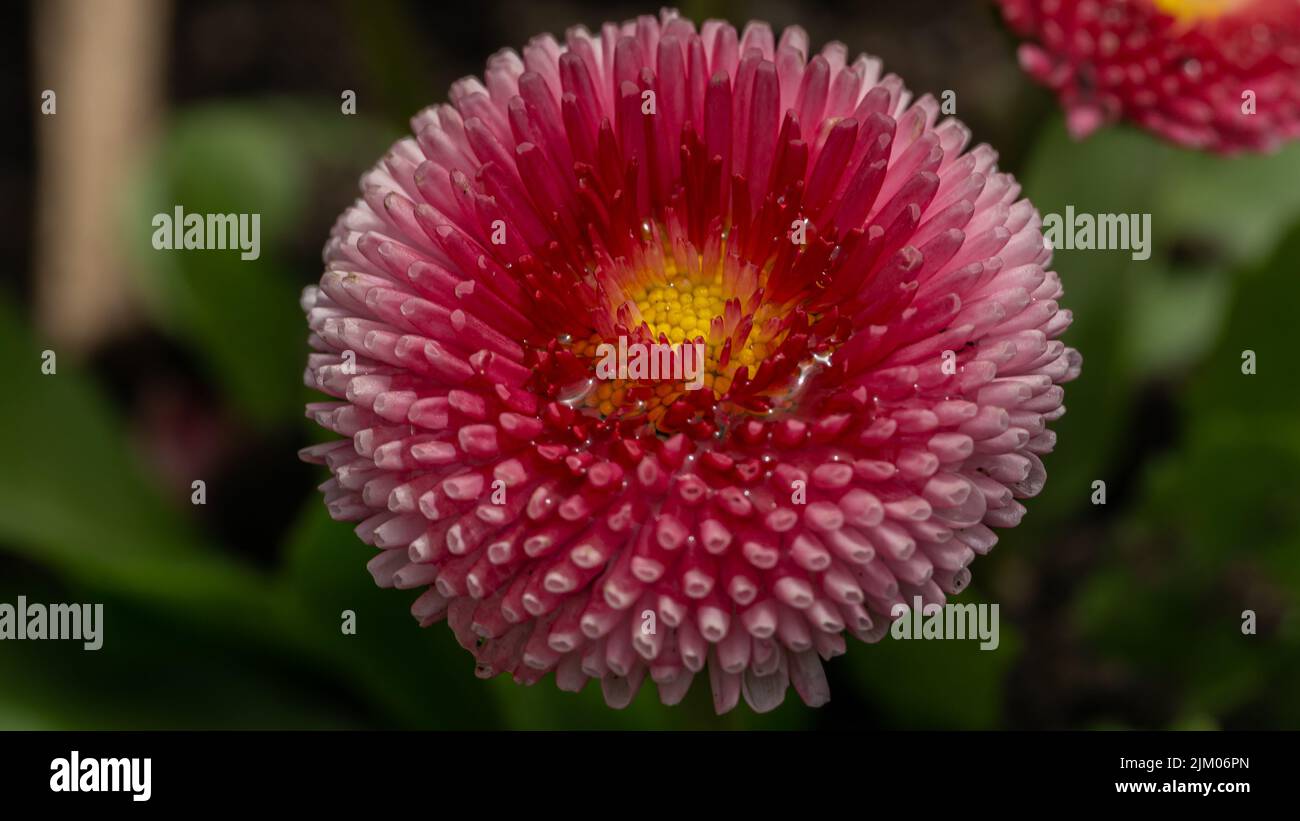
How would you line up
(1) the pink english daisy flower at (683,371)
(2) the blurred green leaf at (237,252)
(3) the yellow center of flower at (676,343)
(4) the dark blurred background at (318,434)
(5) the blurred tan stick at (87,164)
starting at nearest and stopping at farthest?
1. (1) the pink english daisy flower at (683,371)
2. (3) the yellow center of flower at (676,343)
3. (4) the dark blurred background at (318,434)
4. (2) the blurred green leaf at (237,252)
5. (5) the blurred tan stick at (87,164)

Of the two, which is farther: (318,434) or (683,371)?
(318,434)

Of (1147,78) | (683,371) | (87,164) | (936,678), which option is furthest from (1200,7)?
(87,164)

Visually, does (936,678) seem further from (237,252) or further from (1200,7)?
(237,252)

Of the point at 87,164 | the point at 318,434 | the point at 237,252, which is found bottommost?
the point at 318,434

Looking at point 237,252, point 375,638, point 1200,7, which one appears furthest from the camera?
point 237,252

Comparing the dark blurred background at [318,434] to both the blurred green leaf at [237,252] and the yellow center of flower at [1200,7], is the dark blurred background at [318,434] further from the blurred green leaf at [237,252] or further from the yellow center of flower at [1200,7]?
the yellow center of flower at [1200,7]

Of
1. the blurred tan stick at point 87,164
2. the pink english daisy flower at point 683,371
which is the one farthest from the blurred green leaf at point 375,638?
the blurred tan stick at point 87,164
